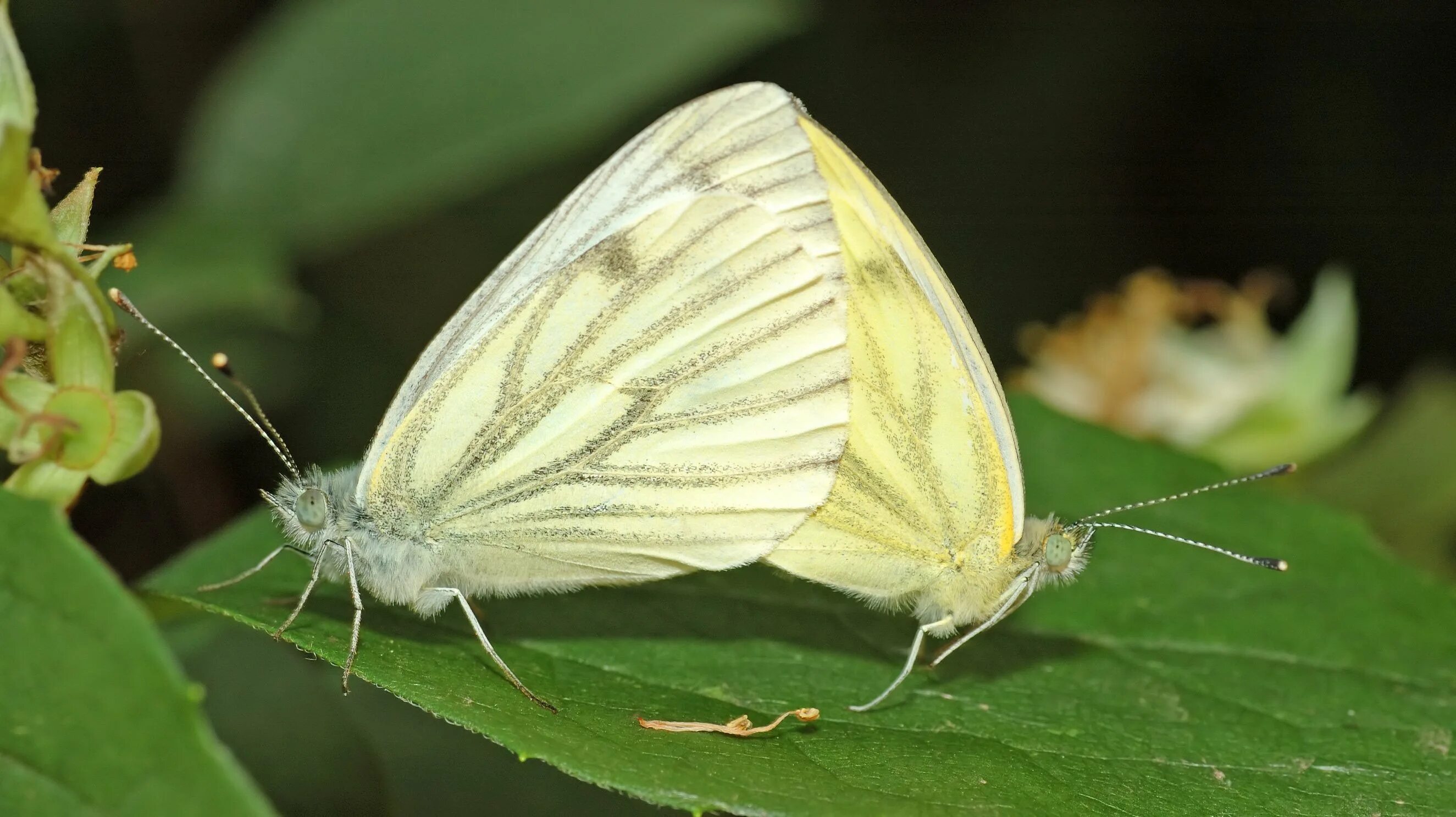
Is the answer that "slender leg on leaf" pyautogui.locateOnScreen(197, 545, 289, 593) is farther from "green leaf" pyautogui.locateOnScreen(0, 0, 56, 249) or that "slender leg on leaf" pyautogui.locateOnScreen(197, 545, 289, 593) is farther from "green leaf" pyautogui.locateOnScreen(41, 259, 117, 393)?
"green leaf" pyautogui.locateOnScreen(0, 0, 56, 249)

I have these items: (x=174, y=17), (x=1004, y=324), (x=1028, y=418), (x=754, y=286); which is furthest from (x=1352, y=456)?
(x=174, y=17)

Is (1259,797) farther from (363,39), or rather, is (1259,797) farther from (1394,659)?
(363,39)

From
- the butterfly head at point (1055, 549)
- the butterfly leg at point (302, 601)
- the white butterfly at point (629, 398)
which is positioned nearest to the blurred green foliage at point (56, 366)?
the butterfly leg at point (302, 601)

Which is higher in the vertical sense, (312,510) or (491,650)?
(312,510)

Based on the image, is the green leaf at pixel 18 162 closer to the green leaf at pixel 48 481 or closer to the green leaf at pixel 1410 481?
the green leaf at pixel 48 481

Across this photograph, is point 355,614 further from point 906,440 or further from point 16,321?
point 906,440

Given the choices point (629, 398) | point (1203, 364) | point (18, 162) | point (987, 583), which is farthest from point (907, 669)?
point (1203, 364)
